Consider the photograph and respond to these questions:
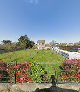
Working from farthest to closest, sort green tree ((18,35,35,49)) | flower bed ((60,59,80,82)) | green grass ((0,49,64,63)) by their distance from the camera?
green tree ((18,35,35,49)) < green grass ((0,49,64,63)) < flower bed ((60,59,80,82))

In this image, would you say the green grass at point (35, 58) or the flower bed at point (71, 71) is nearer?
the flower bed at point (71, 71)

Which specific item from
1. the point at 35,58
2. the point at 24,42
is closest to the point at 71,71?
the point at 35,58

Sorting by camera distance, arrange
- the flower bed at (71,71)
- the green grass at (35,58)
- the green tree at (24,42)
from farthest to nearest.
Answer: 1. the green tree at (24,42)
2. the green grass at (35,58)
3. the flower bed at (71,71)

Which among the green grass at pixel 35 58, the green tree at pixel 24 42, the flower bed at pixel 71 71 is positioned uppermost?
the green tree at pixel 24 42

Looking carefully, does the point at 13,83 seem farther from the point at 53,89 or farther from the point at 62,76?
the point at 53,89

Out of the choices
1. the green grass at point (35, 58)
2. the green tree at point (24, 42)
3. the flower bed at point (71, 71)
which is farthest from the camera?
the green tree at point (24, 42)

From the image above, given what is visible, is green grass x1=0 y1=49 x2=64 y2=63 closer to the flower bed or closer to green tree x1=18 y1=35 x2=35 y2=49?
the flower bed

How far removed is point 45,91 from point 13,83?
6260mm

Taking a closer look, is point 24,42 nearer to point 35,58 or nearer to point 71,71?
point 35,58

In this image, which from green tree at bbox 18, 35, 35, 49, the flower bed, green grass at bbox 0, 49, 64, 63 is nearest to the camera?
the flower bed

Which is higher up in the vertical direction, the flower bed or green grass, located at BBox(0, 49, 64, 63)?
green grass, located at BBox(0, 49, 64, 63)

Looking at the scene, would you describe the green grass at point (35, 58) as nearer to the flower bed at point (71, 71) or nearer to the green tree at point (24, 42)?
the flower bed at point (71, 71)

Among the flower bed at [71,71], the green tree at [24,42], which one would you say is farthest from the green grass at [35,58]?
the green tree at [24,42]

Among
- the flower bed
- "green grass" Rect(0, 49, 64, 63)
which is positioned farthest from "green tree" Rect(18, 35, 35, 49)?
the flower bed
